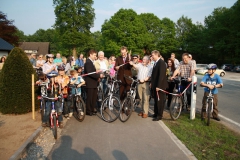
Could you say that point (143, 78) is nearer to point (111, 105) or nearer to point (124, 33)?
point (111, 105)

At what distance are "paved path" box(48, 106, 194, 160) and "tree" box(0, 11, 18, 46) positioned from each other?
3801 centimetres

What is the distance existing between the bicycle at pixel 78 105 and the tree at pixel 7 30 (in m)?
37.3

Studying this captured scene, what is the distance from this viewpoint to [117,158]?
4461 mm

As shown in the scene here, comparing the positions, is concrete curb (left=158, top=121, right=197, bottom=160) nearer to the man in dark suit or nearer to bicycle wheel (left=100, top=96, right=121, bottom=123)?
the man in dark suit

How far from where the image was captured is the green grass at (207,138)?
465 centimetres

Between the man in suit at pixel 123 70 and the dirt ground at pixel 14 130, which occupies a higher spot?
the man in suit at pixel 123 70

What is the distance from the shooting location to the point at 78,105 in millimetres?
7043

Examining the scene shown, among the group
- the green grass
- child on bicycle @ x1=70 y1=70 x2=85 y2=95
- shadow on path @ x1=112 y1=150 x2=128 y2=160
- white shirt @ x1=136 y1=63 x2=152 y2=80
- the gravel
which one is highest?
white shirt @ x1=136 y1=63 x2=152 y2=80

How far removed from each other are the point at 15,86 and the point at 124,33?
46136 mm

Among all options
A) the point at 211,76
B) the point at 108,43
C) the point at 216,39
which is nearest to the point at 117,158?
the point at 211,76

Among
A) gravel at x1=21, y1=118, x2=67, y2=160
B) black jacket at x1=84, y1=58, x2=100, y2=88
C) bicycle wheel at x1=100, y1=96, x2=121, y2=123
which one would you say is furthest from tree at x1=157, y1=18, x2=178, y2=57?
gravel at x1=21, y1=118, x2=67, y2=160

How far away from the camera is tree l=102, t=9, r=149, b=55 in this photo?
170 ft

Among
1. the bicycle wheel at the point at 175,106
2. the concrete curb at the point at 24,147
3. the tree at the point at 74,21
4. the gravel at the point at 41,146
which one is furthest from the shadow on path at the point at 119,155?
the tree at the point at 74,21

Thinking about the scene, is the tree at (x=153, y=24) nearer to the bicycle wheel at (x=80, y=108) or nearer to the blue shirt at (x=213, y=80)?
the blue shirt at (x=213, y=80)
